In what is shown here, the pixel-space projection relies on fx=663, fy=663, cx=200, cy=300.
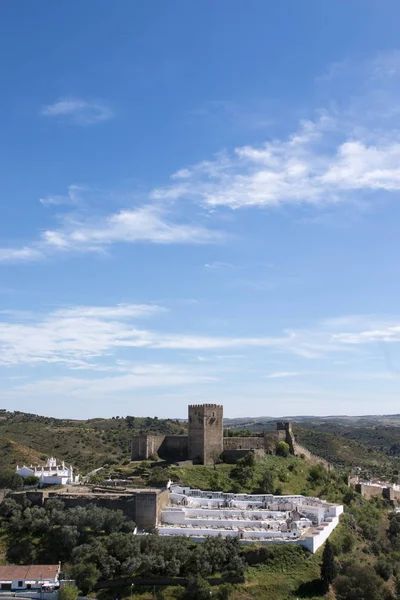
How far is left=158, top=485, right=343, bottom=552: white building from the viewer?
33.7 m

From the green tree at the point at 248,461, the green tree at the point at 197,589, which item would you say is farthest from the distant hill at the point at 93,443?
the green tree at the point at 197,589

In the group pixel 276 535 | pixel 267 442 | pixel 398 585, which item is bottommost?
pixel 398 585

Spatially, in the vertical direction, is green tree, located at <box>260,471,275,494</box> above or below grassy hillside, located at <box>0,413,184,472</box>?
below

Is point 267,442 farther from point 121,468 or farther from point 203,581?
point 203,581

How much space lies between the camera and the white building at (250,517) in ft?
111

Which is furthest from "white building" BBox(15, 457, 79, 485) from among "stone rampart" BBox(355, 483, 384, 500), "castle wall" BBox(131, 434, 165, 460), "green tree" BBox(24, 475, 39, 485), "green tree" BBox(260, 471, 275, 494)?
"stone rampart" BBox(355, 483, 384, 500)

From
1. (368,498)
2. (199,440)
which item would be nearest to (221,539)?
(199,440)

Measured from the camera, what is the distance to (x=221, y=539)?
3225cm

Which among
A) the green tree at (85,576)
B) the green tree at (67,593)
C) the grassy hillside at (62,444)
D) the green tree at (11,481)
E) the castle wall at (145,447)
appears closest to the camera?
the green tree at (67,593)

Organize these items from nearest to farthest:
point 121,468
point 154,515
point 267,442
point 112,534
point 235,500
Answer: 1. point 112,534
2. point 154,515
3. point 235,500
4. point 121,468
5. point 267,442

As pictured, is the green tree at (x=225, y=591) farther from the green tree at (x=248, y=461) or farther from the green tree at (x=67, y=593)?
the green tree at (x=248, y=461)

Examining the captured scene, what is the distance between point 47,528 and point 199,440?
1390 cm

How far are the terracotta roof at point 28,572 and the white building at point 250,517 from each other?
583 centimetres

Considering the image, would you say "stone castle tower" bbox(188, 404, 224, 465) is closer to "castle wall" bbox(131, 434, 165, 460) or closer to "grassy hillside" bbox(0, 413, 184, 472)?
"castle wall" bbox(131, 434, 165, 460)
